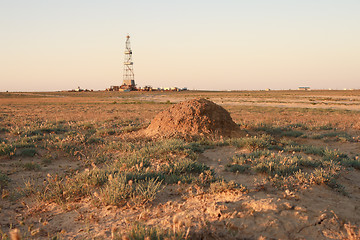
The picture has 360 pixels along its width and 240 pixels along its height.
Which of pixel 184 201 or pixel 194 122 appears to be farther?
pixel 194 122

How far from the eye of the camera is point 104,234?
3.30 m

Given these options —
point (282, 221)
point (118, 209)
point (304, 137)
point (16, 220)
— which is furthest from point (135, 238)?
point (304, 137)

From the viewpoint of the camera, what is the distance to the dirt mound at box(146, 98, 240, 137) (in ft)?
35.0

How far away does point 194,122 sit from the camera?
429 inches

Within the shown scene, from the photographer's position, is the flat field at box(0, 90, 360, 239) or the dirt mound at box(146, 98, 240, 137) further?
the dirt mound at box(146, 98, 240, 137)

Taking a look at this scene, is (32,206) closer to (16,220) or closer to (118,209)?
(16,220)

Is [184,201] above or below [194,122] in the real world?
below

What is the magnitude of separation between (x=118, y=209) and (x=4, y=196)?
2539mm

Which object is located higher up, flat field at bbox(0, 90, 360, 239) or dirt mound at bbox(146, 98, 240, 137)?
dirt mound at bbox(146, 98, 240, 137)

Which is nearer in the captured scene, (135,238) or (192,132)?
(135,238)

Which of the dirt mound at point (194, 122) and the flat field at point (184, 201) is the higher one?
the dirt mound at point (194, 122)

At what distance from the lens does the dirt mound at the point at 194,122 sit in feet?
35.0

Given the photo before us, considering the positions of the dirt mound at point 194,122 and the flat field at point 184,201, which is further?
the dirt mound at point 194,122

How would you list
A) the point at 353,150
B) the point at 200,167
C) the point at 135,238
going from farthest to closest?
the point at 353,150 < the point at 200,167 < the point at 135,238
